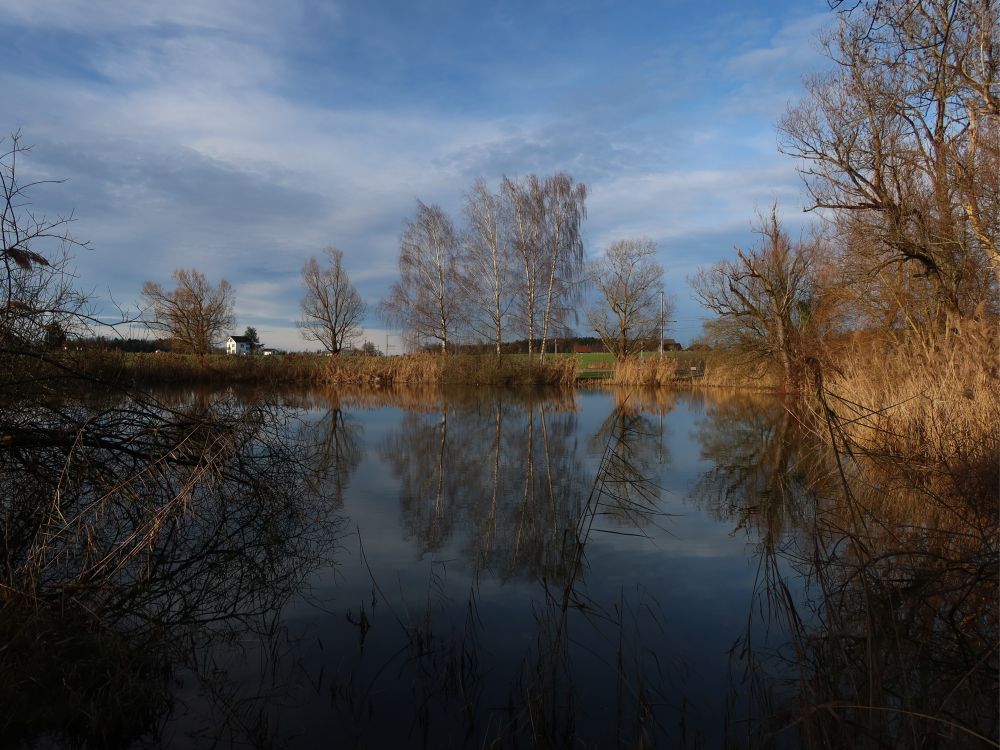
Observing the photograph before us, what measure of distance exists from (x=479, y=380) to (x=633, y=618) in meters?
21.9

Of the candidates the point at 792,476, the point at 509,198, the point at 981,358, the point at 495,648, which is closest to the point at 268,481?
the point at 495,648

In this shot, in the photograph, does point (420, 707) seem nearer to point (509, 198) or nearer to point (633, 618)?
point (633, 618)

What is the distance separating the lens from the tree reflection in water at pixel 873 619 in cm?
201

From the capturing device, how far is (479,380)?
992 inches

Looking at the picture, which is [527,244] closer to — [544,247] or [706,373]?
[544,247]

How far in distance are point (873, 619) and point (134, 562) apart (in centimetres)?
389

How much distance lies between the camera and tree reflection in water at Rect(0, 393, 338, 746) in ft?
7.70

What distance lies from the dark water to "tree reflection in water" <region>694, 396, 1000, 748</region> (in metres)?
0.03

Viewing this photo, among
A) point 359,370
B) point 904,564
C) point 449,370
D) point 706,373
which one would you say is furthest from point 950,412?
point 359,370

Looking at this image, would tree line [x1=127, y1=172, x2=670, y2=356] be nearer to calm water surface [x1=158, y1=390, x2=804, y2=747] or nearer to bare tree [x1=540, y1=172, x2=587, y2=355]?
bare tree [x1=540, y1=172, x2=587, y2=355]

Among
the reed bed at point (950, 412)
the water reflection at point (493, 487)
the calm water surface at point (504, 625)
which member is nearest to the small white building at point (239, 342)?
the water reflection at point (493, 487)

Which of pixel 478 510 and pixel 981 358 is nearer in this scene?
pixel 478 510

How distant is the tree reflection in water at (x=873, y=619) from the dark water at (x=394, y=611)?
0.10 feet

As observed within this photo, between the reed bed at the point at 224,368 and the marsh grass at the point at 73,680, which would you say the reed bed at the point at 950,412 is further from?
the reed bed at the point at 224,368
